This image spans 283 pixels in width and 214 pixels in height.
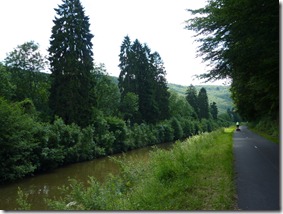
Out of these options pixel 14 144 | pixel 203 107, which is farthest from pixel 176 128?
pixel 14 144

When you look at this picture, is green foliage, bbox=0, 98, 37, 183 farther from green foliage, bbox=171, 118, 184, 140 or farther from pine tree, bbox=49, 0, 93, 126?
green foliage, bbox=171, 118, 184, 140

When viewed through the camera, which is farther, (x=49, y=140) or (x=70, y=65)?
(x=70, y=65)

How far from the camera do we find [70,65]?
1055 inches

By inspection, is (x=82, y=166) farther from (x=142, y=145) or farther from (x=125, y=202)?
(x=125, y=202)

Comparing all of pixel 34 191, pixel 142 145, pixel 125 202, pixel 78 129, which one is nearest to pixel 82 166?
pixel 78 129

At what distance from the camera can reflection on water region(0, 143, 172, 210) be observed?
12.7 metres

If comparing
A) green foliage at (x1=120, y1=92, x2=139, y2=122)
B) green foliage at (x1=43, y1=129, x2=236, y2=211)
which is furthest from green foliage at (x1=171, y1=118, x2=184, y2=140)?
green foliage at (x1=43, y1=129, x2=236, y2=211)

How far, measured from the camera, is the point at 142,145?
3538cm

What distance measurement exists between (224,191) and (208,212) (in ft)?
4.98

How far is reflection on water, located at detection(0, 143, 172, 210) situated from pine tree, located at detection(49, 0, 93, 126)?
498 cm

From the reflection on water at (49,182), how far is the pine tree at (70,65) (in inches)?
196

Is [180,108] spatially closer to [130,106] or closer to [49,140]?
[130,106]

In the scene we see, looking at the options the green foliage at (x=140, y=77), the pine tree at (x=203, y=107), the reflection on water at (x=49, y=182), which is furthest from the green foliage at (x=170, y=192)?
the pine tree at (x=203, y=107)

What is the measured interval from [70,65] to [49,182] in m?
12.9
